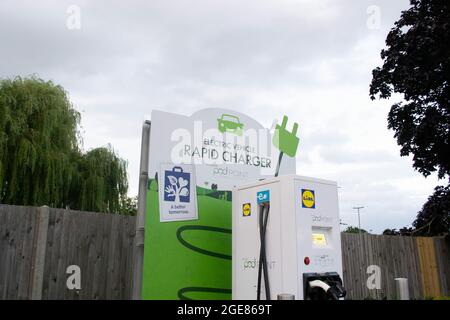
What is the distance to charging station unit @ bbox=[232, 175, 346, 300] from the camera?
3.98 m

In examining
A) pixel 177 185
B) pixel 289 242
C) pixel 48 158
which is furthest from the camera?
pixel 48 158

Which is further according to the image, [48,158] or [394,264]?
[48,158]

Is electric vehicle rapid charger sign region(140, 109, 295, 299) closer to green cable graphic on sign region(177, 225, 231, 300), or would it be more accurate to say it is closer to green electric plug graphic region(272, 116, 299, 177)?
green cable graphic on sign region(177, 225, 231, 300)

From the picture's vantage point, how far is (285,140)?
19.1 feet

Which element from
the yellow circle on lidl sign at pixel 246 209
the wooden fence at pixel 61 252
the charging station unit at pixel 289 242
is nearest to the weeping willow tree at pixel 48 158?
the wooden fence at pixel 61 252

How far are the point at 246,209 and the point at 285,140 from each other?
A: 1.59 metres

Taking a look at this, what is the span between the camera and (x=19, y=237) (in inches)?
178

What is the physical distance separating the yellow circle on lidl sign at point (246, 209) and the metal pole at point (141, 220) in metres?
1.08

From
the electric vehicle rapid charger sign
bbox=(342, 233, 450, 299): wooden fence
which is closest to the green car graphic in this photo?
the electric vehicle rapid charger sign

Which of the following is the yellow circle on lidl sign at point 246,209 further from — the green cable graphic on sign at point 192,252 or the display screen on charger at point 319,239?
the display screen on charger at point 319,239

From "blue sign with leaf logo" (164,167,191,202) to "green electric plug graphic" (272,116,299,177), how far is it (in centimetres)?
146

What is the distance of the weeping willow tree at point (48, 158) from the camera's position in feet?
37.2

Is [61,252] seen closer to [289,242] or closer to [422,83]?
[289,242]

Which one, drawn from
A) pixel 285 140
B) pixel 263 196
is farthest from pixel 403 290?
pixel 285 140
